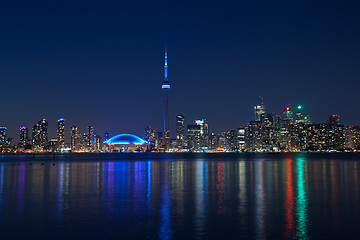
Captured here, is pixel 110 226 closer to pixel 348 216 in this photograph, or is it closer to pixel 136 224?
pixel 136 224

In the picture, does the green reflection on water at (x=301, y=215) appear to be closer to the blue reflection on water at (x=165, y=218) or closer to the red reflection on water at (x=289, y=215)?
the red reflection on water at (x=289, y=215)

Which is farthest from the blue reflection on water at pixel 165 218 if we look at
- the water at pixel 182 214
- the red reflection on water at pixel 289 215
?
the red reflection on water at pixel 289 215

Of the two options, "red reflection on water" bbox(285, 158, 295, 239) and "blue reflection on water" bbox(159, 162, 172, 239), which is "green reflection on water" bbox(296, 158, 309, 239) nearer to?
"red reflection on water" bbox(285, 158, 295, 239)

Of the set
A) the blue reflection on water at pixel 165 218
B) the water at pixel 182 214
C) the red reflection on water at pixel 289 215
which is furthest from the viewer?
the water at pixel 182 214

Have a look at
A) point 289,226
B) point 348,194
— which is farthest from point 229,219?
point 348,194

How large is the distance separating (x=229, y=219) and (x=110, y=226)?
21.7ft

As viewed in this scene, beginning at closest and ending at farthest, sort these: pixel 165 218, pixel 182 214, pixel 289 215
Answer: pixel 165 218, pixel 289 215, pixel 182 214

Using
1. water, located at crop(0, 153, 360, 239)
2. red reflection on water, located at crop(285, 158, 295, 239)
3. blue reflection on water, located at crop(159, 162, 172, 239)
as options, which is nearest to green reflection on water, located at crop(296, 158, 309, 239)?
water, located at crop(0, 153, 360, 239)

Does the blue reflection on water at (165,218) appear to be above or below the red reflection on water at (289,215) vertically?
below

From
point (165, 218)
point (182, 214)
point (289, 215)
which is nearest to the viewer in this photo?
point (165, 218)

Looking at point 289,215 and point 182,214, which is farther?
point 182,214

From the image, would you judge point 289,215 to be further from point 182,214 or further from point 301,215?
point 182,214

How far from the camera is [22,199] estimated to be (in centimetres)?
2997

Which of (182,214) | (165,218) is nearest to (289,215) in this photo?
(182,214)
